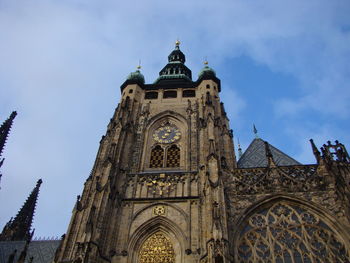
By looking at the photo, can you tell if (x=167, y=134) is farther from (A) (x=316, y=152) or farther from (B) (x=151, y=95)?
(A) (x=316, y=152)

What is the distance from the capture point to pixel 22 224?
34375 millimetres

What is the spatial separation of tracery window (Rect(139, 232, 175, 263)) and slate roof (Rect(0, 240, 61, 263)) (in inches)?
425

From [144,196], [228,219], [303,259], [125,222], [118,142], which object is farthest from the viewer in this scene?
[118,142]

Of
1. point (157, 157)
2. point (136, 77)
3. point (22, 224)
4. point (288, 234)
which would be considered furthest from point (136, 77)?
point (22, 224)

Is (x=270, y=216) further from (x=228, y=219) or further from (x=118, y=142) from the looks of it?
(x=118, y=142)

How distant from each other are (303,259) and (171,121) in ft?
37.5

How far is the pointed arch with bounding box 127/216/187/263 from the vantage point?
47.8 ft

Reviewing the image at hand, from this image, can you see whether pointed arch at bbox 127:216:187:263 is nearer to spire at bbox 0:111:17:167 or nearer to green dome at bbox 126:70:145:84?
green dome at bbox 126:70:145:84

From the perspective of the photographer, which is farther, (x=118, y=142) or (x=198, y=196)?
(x=118, y=142)

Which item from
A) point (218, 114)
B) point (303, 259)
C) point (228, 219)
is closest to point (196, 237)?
point (228, 219)

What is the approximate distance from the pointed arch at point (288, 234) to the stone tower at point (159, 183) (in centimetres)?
138

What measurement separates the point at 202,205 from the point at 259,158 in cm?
540

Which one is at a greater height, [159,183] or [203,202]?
[159,183]

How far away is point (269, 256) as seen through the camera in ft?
43.6
